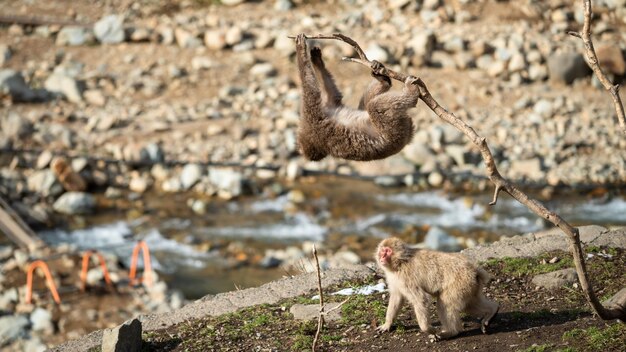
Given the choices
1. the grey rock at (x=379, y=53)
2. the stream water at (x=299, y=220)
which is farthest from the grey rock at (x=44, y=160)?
the grey rock at (x=379, y=53)

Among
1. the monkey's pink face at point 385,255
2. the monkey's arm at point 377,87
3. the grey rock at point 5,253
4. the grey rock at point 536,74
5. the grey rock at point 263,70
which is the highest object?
the monkey's arm at point 377,87

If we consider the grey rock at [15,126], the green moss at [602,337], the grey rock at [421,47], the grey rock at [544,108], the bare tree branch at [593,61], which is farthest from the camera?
the grey rock at [421,47]

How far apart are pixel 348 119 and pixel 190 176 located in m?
8.58

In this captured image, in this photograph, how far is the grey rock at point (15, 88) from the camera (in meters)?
17.2

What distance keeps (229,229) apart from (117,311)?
9.43ft

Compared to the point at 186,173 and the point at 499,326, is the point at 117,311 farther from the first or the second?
the point at 499,326

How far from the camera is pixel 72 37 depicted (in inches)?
754

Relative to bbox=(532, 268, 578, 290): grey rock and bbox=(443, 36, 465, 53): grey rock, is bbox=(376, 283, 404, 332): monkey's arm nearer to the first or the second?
bbox=(532, 268, 578, 290): grey rock

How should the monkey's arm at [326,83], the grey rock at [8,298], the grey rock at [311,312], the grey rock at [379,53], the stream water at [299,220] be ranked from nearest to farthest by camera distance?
the grey rock at [311,312] → the monkey's arm at [326,83] → the grey rock at [8,298] → the stream water at [299,220] → the grey rock at [379,53]

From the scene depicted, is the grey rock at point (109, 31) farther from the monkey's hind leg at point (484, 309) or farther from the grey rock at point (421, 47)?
the monkey's hind leg at point (484, 309)

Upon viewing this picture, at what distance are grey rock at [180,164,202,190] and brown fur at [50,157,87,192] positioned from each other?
164cm

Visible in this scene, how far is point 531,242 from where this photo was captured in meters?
8.25

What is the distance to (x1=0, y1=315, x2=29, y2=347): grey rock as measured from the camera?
36.0 ft

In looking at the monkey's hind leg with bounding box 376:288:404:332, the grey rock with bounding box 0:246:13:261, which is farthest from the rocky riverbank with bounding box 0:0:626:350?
the monkey's hind leg with bounding box 376:288:404:332
